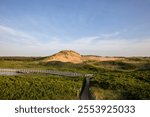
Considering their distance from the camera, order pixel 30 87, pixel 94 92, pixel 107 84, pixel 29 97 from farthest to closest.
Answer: pixel 107 84, pixel 30 87, pixel 94 92, pixel 29 97

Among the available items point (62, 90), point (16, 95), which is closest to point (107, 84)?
point (62, 90)

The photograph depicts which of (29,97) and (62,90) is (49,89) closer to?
(62,90)

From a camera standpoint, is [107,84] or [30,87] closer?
[30,87]

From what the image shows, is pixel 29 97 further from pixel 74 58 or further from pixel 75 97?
pixel 74 58

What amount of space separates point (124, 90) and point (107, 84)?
3616 millimetres

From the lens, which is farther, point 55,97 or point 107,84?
point 107,84

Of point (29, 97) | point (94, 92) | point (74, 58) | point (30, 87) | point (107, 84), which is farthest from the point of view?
point (74, 58)

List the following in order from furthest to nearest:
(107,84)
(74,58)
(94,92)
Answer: (74,58) → (107,84) → (94,92)

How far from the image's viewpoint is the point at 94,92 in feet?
85.6

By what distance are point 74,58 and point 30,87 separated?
81940 millimetres

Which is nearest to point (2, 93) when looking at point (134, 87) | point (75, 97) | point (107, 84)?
point (75, 97)

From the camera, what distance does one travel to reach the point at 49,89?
27141mm

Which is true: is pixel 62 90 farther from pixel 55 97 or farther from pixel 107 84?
pixel 107 84

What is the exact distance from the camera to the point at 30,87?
91.6 feet
